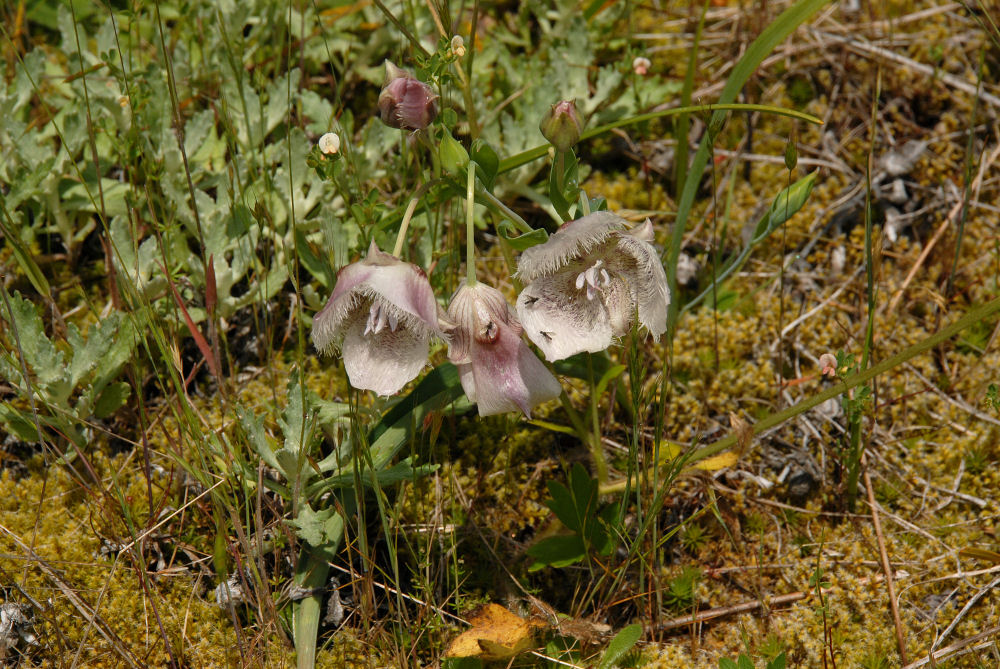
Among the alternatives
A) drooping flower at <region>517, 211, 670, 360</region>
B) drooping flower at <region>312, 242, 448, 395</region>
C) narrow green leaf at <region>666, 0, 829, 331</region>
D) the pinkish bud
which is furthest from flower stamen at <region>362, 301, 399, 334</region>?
the pinkish bud

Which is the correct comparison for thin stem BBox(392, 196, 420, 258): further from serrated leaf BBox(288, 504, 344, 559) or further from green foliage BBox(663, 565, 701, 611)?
green foliage BBox(663, 565, 701, 611)

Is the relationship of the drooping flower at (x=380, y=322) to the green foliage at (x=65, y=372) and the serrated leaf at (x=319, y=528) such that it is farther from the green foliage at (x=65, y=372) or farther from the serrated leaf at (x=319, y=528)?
the green foliage at (x=65, y=372)

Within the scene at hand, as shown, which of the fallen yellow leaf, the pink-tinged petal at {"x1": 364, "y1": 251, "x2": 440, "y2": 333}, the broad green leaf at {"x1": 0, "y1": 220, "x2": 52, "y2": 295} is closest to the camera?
the pink-tinged petal at {"x1": 364, "y1": 251, "x2": 440, "y2": 333}

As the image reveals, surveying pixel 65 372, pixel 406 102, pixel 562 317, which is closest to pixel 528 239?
pixel 562 317

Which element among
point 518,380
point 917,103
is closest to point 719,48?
point 917,103

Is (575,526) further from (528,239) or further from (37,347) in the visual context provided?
(37,347)

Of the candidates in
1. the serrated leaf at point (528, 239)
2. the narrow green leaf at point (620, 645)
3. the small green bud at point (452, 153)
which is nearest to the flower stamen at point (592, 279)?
the serrated leaf at point (528, 239)

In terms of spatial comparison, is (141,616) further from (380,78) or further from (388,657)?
(380,78)
